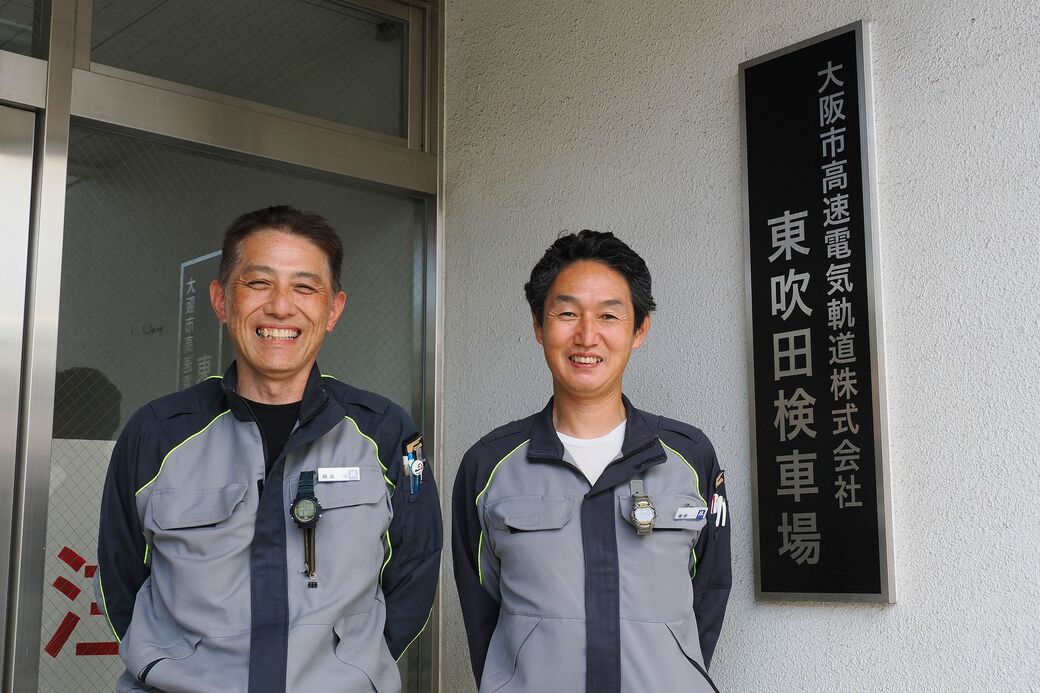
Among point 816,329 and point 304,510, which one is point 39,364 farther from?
point 816,329

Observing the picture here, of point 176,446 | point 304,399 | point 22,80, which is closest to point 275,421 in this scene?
point 304,399

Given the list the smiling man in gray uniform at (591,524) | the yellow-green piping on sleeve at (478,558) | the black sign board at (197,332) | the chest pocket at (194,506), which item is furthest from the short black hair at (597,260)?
the black sign board at (197,332)

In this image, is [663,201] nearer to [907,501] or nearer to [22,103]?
[907,501]

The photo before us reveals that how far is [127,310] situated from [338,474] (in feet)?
4.23

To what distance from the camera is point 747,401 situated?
8.83 ft

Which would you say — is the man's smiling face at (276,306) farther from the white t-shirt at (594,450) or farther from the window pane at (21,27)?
the window pane at (21,27)

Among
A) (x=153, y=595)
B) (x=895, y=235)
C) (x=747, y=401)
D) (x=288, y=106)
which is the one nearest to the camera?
(x=153, y=595)

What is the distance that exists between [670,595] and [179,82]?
2.13 m

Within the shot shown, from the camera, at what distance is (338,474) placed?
2.18 metres

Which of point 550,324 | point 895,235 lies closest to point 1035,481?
point 895,235

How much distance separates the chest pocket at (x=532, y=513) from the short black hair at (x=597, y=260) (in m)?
0.39

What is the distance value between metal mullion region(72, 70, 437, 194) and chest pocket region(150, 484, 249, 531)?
1.44m

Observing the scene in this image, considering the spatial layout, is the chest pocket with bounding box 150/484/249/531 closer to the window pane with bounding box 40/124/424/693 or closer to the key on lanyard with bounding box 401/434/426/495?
the key on lanyard with bounding box 401/434/426/495

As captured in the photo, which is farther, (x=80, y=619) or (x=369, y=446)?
(x=80, y=619)
